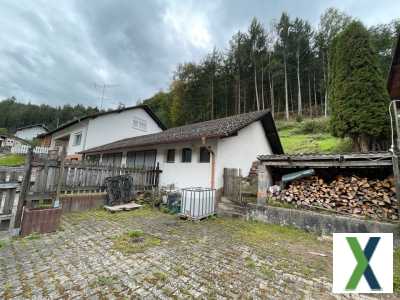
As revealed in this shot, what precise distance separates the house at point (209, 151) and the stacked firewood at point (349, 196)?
2870 mm

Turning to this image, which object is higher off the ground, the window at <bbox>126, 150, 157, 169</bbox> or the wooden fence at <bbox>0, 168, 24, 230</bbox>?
the window at <bbox>126, 150, 157, 169</bbox>

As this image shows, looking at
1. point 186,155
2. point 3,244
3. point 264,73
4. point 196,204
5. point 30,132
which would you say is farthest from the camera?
point 30,132

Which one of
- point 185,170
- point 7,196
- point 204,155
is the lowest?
point 7,196

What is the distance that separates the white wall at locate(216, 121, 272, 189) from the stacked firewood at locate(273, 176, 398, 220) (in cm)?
263

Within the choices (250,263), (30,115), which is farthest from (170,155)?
(30,115)

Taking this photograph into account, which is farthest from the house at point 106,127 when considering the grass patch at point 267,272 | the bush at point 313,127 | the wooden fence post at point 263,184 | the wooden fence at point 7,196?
the grass patch at point 267,272

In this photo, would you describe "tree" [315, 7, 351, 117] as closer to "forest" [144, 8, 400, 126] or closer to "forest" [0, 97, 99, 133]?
"forest" [144, 8, 400, 126]

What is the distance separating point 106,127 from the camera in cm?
1507

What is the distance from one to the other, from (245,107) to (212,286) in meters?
25.9

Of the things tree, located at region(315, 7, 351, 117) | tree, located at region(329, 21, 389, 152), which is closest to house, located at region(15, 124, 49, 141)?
tree, located at region(329, 21, 389, 152)

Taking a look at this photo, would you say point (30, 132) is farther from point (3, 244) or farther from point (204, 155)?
point (3, 244)

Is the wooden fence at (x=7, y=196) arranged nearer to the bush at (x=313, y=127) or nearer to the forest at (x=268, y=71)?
the bush at (x=313, y=127)

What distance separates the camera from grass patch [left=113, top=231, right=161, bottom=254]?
347 centimetres

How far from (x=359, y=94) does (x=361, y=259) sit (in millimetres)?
10964
